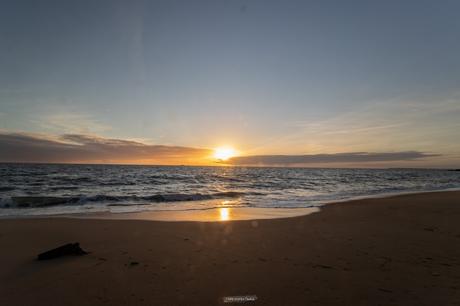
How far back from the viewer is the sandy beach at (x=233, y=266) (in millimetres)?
4305

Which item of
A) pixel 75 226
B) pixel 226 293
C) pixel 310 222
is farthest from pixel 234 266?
pixel 75 226

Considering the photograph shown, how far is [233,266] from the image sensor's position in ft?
18.3

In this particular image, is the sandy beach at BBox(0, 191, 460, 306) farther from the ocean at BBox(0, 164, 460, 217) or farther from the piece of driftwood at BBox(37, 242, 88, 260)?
the ocean at BBox(0, 164, 460, 217)

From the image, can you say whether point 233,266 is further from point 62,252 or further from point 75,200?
point 75,200

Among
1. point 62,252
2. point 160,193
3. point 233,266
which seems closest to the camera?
point 233,266

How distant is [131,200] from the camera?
1953 centimetres

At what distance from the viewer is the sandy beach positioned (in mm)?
4305

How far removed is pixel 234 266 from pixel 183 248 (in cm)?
167

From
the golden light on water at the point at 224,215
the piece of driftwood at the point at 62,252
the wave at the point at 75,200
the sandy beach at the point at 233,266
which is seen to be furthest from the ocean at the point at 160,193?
the piece of driftwood at the point at 62,252

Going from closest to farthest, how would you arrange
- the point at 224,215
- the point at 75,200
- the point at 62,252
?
the point at 62,252 < the point at 224,215 < the point at 75,200

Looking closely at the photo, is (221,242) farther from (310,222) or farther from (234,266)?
(310,222)

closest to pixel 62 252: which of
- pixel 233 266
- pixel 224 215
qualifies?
pixel 233 266

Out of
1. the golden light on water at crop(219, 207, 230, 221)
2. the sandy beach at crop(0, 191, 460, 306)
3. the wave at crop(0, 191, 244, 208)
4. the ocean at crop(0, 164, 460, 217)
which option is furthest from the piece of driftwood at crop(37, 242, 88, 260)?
the wave at crop(0, 191, 244, 208)

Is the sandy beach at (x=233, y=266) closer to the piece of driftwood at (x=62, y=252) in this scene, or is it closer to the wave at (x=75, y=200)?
the piece of driftwood at (x=62, y=252)
